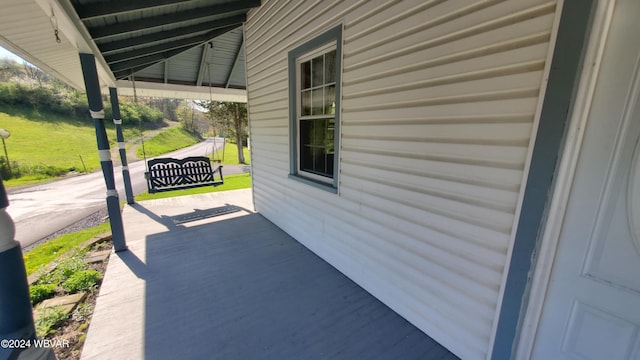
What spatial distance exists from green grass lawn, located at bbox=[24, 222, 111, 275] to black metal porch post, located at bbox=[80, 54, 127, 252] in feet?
3.00

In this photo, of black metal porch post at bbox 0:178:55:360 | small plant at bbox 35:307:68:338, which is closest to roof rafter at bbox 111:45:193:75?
small plant at bbox 35:307:68:338

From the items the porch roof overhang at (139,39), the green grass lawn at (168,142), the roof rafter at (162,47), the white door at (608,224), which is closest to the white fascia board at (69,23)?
the porch roof overhang at (139,39)

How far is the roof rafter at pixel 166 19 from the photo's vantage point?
107 inches

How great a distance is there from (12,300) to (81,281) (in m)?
1.69

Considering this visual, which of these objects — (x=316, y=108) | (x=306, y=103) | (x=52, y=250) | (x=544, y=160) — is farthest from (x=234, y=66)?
(x=544, y=160)

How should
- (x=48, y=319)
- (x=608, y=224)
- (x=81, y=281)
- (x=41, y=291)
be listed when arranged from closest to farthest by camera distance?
1. (x=608, y=224)
2. (x=48, y=319)
3. (x=41, y=291)
4. (x=81, y=281)

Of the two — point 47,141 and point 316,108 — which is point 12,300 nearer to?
point 316,108

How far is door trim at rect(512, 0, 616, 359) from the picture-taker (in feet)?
3.37

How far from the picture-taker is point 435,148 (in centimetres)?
163

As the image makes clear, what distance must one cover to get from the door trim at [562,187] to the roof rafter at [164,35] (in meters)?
4.23

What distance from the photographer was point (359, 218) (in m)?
2.31

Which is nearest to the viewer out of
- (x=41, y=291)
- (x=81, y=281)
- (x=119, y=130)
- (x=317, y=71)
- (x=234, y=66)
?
(x=41, y=291)

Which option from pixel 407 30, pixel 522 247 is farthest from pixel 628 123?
pixel 407 30

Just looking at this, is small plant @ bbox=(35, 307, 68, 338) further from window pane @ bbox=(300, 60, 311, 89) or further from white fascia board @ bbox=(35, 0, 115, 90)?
window pane @ bbox=(300, 60, 311, 89)
